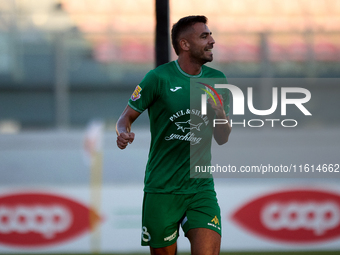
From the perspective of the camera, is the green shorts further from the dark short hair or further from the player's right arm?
the dark short hair

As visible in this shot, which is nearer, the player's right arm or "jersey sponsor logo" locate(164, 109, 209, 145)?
the player's right arm

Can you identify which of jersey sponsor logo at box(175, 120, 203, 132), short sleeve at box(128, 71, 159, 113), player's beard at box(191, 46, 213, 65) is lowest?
jersey sponsor logo at box(175, 120, 203, 132)

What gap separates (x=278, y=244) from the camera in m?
5.05

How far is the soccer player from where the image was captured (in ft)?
8.99

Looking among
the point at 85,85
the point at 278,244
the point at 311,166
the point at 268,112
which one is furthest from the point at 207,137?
the point at 85,85

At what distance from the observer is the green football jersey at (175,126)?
2740mm

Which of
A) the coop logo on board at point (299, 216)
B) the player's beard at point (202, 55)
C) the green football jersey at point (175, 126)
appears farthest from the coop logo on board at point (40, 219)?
the player's beard at point (202, 55)

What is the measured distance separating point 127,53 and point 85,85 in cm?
110

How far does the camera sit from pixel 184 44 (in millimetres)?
2812

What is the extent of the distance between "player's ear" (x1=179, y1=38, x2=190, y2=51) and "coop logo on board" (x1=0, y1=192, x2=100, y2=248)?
9.58ft

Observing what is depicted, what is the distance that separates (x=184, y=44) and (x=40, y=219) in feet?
10.3

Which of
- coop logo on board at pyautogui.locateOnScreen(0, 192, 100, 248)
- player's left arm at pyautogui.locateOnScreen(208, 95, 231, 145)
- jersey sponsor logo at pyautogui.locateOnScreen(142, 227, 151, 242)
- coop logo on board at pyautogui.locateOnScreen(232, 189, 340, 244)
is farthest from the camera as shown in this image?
coop logo on board at pyautogui.locateOnScreen(0, 192, 100, 248)

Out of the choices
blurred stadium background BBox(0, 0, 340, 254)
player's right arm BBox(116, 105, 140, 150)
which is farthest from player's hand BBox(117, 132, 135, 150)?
blurred stadium background BBox(0, 0, 340, 254)

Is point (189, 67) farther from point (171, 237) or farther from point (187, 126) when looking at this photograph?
point (171, 237)
